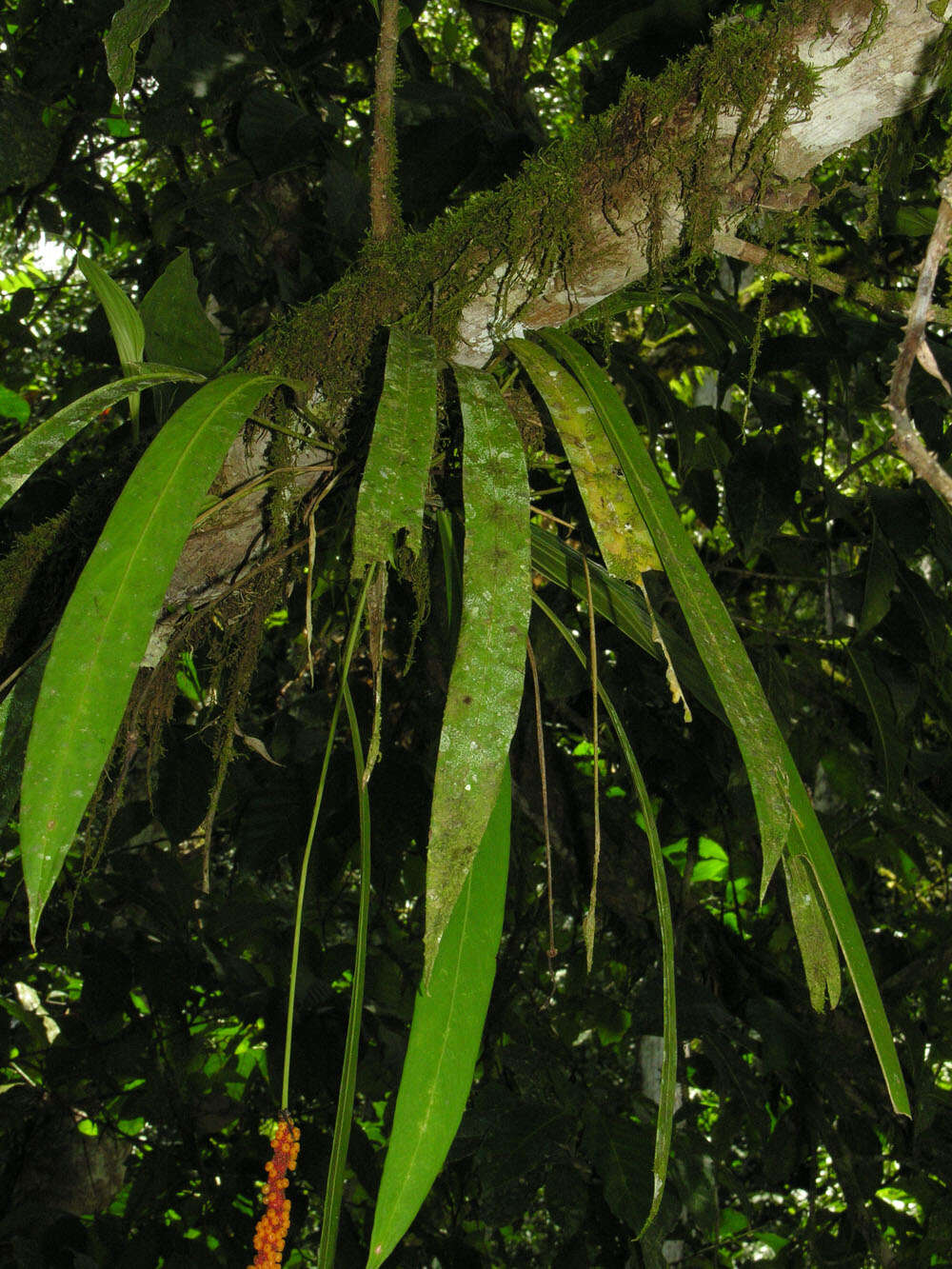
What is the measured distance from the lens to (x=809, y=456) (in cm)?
168

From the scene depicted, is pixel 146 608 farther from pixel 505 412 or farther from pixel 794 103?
pixel 794 103

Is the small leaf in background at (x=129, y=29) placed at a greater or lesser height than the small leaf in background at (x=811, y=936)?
greater

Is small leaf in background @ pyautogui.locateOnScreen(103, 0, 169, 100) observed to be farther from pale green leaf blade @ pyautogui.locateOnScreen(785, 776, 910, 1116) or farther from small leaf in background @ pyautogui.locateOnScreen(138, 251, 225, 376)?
pale green leaf blade @ pyautogui.locateOnScreen(785, 776, 910, 1116)

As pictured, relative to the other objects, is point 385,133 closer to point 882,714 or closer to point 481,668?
point 481,668

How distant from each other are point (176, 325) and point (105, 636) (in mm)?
490

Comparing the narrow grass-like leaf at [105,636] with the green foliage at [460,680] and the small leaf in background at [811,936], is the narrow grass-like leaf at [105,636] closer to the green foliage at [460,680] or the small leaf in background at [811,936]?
the green foliage at [460,680]

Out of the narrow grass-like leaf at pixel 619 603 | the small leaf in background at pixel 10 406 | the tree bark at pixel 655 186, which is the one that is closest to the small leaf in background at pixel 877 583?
the narrow grass-like leaf at pixel 619 603

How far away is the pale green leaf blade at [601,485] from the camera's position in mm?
586

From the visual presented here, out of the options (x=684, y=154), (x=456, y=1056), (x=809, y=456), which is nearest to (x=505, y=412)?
(x=684, y=154)

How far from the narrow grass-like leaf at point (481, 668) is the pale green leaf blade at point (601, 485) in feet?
0.24

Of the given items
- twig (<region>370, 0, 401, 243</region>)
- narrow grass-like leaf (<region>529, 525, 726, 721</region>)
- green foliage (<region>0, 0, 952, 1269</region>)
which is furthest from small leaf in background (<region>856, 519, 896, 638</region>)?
twig (<region>370, 0, 401, 243</region>)

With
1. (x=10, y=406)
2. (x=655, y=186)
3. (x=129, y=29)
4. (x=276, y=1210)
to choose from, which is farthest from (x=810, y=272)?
(x=10, y=406)

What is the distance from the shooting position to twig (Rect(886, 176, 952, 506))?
16.1 inches

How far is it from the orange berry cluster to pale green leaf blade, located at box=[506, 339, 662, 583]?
0.40 meters
